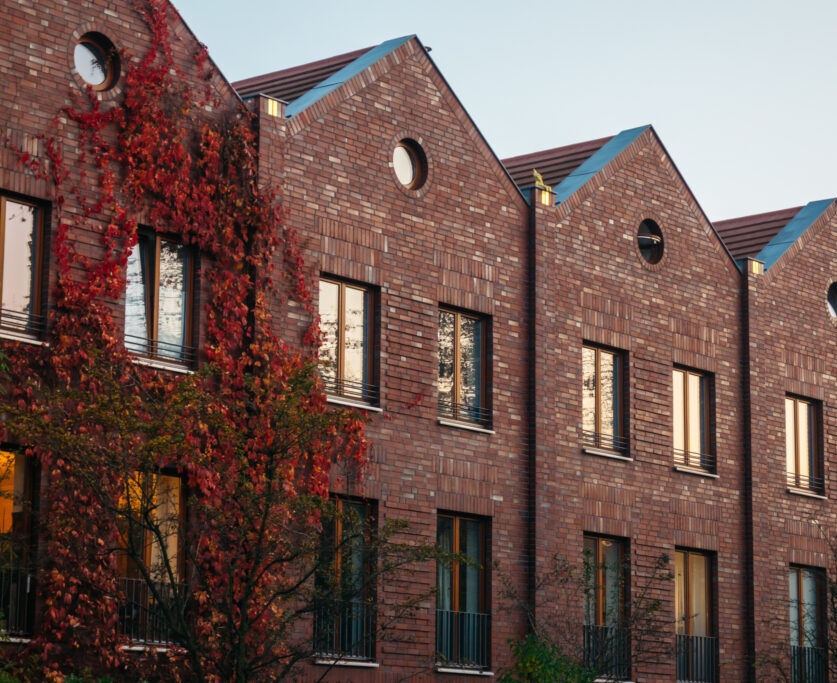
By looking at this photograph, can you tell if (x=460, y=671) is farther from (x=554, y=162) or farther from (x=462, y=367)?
(x=554, y=162)

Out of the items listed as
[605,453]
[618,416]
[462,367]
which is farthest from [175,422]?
[618,416]

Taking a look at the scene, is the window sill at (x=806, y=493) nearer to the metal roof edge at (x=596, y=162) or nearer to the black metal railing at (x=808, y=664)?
the black metal railing at (x=808, y=664)

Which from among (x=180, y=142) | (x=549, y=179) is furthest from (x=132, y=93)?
(x=549, y=179)

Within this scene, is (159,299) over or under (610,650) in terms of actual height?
over

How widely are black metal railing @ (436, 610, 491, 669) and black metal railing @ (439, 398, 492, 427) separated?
3.03 m

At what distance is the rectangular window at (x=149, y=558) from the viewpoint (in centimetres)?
1761

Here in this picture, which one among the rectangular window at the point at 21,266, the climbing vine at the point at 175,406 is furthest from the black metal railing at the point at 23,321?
the climbing vine at the point at 175,406

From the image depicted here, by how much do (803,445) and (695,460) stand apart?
146 inches

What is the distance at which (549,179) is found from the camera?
2983cm

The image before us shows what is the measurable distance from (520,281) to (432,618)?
5932 mm

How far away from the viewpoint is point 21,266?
19312 millimetres

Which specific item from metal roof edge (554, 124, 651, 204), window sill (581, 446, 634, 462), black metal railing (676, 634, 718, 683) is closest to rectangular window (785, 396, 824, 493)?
black metal railing (676, 634, 718, 683)

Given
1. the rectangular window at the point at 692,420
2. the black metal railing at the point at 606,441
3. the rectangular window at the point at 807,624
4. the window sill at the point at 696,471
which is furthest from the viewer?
the rectangular window at the point at 807,624

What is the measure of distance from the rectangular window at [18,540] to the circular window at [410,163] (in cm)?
829
